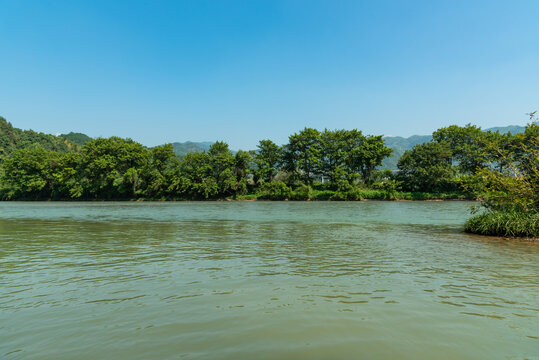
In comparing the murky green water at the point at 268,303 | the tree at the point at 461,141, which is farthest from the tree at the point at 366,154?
the murky green water at the point at 268,303

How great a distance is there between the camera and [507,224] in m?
16.4

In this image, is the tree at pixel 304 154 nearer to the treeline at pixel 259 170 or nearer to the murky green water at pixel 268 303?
the treeline at pixel 259 170

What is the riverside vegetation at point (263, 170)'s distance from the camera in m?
66.8

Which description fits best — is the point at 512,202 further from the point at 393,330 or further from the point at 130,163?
the point at 130,163

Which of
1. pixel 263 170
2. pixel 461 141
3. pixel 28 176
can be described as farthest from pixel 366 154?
pixel 28 176

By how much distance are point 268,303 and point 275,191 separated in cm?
6180

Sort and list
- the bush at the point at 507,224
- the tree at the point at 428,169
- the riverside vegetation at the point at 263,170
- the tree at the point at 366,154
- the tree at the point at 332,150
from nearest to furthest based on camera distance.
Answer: the bush at the point at 507,224 → the tree at the point at 428,169 → the riverside vegetation at the point at 263,170 → the tree at the point at 366,154 → the tree at the point at 332,150

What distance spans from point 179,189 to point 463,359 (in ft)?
227

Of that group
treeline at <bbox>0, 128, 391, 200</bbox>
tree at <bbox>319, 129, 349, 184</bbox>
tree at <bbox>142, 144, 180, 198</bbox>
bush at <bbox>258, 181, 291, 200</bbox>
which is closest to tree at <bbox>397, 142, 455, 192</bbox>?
treeline at <bbox>0, 128, 391, 200</bbox>

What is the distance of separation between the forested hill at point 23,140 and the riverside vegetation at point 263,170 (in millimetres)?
77043

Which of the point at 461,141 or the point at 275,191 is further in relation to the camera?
the point at 461,141

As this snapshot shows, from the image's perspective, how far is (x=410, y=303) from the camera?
20.9 ft

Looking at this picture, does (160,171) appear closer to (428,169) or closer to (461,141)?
(428,169)

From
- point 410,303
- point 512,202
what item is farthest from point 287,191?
point 410,303
